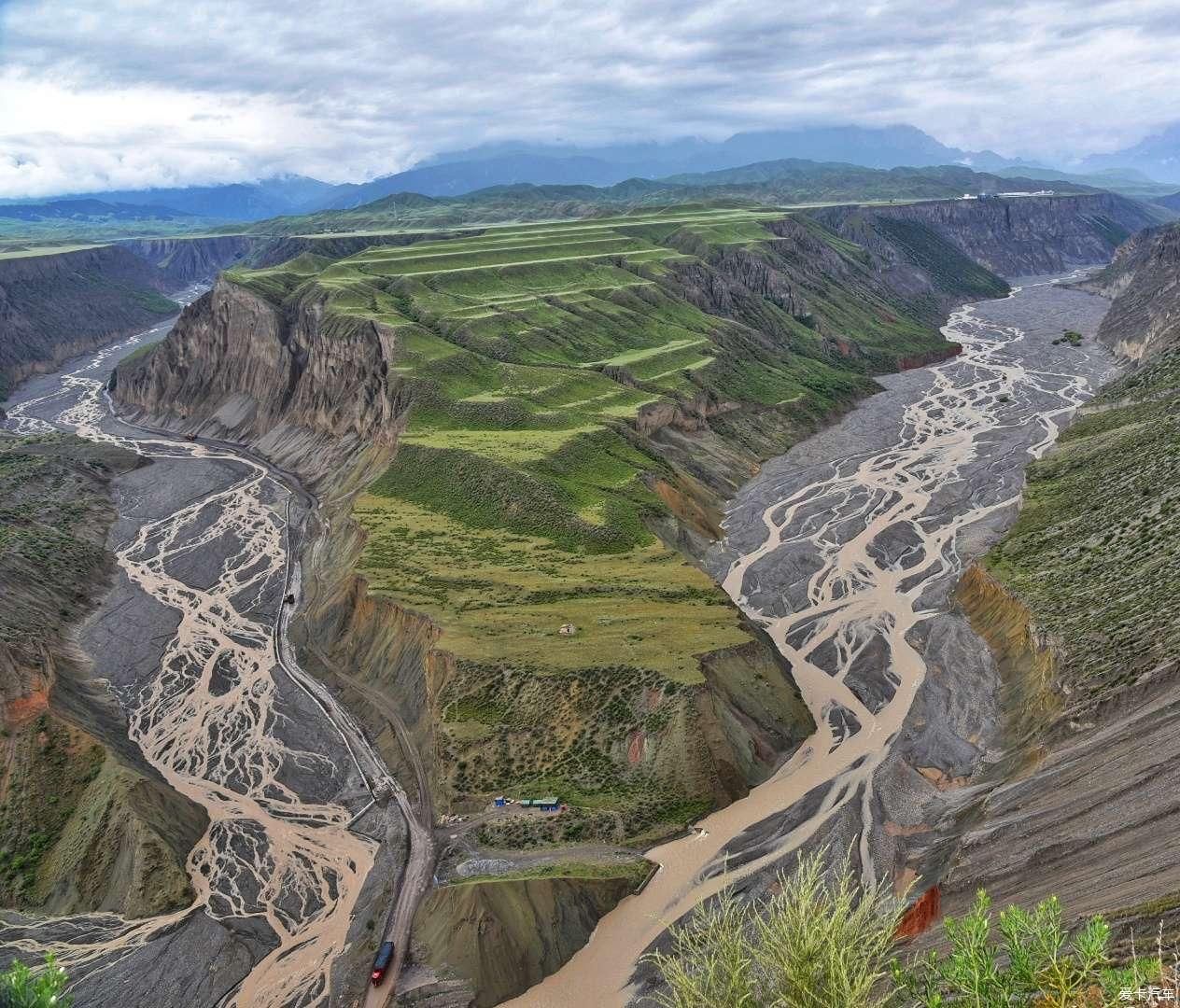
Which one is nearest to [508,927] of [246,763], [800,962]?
[800,962]

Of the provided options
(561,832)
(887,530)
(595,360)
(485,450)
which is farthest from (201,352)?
(561,832)

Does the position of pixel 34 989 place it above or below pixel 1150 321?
below

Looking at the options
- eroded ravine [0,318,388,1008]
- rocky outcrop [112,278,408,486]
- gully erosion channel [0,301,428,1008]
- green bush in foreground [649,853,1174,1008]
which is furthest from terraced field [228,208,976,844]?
green bush in foreground [649,853,1174,1008]

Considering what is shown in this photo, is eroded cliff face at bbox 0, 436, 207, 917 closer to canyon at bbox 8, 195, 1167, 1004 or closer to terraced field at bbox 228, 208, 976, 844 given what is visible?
canyon at bbox 8, 195, 1167, 1004

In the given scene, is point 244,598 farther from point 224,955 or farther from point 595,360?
point 595,360

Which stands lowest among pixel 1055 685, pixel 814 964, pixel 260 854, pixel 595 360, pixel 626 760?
pixel 260 854

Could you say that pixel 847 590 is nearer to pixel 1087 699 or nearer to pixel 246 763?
pixel 1087 699
